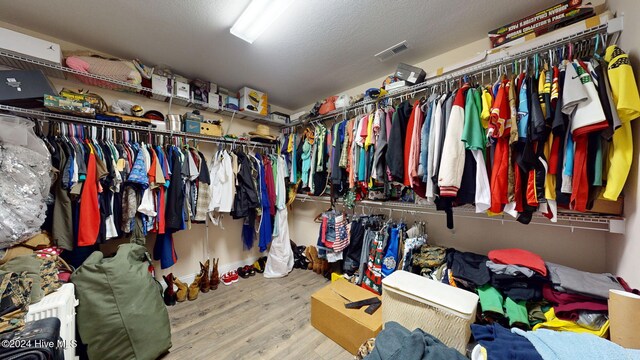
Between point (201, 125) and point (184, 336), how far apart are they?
202 cm

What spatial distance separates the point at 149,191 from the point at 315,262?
6.78 ft

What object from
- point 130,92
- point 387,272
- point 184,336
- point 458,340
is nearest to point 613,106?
point 458,340

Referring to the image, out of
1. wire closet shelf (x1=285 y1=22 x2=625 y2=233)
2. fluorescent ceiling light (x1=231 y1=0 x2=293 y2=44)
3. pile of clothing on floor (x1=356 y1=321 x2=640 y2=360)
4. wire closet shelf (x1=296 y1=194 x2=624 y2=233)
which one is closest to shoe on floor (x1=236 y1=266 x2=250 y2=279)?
wire closet shelf (x1=296 y1=194 x2=624 y2=233)

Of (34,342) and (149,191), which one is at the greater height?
(149,191)

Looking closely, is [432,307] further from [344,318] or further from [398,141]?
[398,141]

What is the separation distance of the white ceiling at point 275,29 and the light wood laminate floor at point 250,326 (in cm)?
250

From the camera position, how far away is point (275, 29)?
68.8 inches

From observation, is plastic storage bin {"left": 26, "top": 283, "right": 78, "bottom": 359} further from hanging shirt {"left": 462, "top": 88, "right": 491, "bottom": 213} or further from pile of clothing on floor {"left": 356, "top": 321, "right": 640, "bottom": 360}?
hanging shirt {"left": 462, "top": 88, "right": 491, "bottom": 213}

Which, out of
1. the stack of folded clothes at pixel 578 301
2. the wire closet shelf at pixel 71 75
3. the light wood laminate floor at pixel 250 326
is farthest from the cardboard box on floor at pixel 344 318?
the wire closet shelf at pixel 71 75

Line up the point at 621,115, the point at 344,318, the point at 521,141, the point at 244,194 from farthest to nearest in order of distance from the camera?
the point at 244,194 → the point at 344,318 → the point at 521,141 → the point at 621,115

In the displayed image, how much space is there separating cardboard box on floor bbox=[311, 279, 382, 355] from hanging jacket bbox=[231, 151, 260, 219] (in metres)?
1.31

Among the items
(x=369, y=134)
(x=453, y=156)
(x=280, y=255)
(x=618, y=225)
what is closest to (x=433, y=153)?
(x=453, y=156)

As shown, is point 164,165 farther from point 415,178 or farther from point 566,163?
point 566,163

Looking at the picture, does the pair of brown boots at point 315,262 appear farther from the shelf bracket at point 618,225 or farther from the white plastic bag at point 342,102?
the shelf bracket at point 618,225
